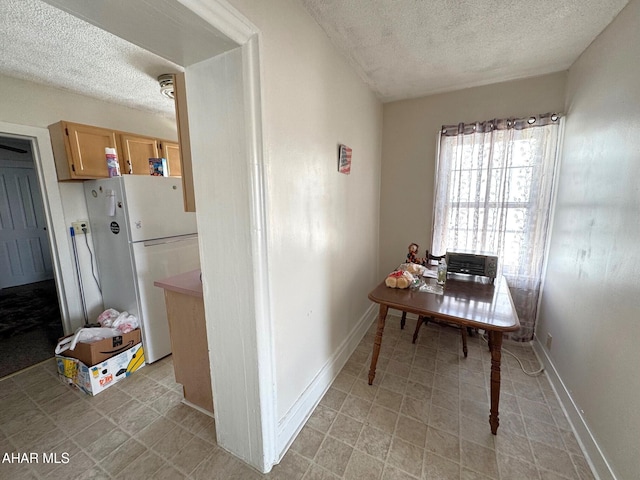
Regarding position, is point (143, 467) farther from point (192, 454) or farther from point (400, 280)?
point (400, 280)

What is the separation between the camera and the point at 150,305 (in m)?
2.07

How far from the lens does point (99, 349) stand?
1766 millimetres

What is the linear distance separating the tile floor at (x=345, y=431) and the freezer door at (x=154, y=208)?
1146 millimetres

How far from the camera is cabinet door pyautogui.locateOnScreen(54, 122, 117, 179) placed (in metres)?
2.05

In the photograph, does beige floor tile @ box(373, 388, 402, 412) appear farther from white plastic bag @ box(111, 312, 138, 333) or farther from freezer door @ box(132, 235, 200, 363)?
white plastic bag @ box(111, 312, 138, 333)

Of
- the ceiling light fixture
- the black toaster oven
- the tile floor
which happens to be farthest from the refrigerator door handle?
the black toaster oven

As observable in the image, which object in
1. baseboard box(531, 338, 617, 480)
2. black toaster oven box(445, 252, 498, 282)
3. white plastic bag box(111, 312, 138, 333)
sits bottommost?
baseboard box(531, 338, 617, 480)

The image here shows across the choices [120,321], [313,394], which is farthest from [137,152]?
[313,394]

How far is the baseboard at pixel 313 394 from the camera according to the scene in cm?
134

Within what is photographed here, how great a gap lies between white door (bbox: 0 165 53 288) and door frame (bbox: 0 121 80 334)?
279 cm

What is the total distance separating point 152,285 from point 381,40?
2469 millimetres

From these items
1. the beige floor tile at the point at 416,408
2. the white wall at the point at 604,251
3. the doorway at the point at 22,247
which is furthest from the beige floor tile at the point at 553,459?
the doorway at the point at 22,247

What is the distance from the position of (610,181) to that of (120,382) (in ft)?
11.1

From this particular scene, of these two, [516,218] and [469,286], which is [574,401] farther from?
[516,218]
